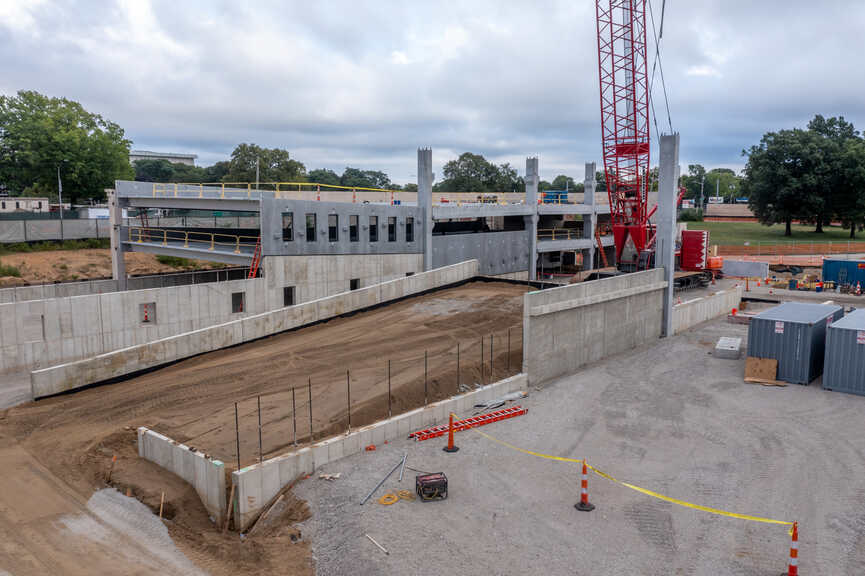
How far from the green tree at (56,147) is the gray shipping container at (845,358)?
5630 cm

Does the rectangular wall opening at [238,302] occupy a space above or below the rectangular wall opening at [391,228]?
below

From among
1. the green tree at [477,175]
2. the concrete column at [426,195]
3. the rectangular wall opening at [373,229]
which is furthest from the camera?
the green tree at [477,175]

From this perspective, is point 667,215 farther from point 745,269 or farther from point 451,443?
point 745,269

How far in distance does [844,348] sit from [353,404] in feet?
54.6

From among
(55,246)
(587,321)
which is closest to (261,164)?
(55,246)

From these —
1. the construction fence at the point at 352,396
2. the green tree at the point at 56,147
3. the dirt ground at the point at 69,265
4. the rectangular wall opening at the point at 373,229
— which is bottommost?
the construction fence at the point at 352,396

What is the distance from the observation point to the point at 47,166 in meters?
53.3

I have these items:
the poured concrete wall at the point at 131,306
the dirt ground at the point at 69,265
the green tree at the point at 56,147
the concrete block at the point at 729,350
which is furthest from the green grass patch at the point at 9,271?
the concrete block at the point at 729,350

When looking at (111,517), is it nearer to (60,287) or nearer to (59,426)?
(59,426)

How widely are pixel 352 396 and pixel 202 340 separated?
762 centimetres

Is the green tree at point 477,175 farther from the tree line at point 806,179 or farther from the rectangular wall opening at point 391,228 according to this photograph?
the rectangular wall opening at point 391,228

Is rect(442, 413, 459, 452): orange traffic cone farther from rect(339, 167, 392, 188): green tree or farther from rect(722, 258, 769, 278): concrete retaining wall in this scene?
rect(339, 167, 392, 188): green tree

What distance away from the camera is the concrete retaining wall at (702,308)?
3080cm

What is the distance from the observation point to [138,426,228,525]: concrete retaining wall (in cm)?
1297
